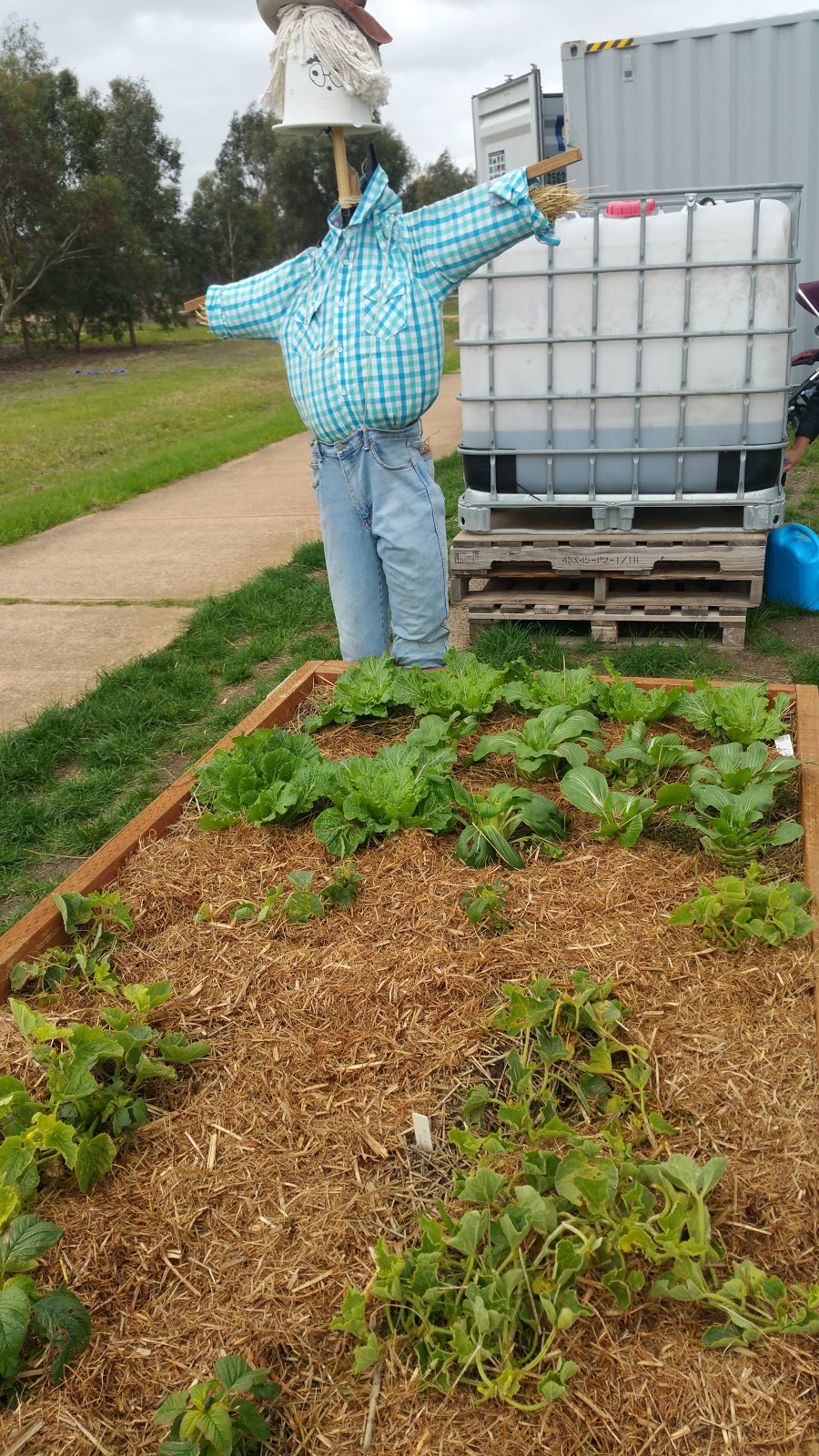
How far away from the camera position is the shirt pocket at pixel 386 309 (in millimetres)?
3129

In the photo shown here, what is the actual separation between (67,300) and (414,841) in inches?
1277

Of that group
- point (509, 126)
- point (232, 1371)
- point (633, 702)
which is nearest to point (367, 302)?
point (633, 702)

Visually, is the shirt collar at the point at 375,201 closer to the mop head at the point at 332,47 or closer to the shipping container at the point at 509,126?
the mop head at the point at 332,47

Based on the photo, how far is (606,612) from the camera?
16.9 feet

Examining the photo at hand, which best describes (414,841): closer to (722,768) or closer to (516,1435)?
(722,768)

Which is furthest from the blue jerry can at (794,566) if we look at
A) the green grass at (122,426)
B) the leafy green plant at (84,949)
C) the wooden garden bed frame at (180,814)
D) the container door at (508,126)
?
the green grass at (122,426)

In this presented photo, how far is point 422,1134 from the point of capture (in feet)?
5.77

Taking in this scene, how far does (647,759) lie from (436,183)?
5791 cm

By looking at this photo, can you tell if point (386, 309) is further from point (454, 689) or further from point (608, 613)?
point (608, 613)

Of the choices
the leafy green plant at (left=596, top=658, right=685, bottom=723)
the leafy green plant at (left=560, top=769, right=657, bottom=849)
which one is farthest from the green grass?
the leafy green plant at (left=560, top=769, right=657, bottom=849)

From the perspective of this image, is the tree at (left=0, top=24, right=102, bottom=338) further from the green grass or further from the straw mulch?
the straw mulch

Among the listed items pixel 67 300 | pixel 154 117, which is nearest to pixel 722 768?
pixel 67 300

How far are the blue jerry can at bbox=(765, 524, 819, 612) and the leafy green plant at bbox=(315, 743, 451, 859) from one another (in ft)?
11.7

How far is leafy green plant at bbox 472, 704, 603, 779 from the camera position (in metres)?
2.70
